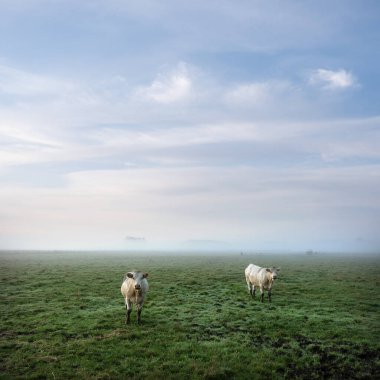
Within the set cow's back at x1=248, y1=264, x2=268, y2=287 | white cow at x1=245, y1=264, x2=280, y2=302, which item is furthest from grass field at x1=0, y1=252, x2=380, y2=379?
cow's back at x1=248, y1=264, x2=268, y2=287

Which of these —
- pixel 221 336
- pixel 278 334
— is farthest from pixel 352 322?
pixel 221 336

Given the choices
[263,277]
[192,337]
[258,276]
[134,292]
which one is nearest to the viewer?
[192,337]

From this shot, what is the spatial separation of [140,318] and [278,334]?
7.41 metres

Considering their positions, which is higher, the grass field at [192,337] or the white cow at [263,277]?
the white cow at [263,277]

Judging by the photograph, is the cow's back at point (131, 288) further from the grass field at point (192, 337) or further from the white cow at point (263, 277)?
the white cow at point (263, 277)

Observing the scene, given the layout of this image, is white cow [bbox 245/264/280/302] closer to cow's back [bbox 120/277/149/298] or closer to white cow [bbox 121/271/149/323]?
cow's back [bbox 120/277/149/298]

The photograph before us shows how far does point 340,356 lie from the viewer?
13.2 metres

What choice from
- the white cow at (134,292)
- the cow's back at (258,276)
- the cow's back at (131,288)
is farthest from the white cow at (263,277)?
the white cow at (134,292)

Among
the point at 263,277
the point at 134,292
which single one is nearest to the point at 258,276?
the point at 263,277

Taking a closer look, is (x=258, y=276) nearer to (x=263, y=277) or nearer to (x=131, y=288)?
(x=263, y=277)

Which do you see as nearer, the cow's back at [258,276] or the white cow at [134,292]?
the white cow at [134,292]

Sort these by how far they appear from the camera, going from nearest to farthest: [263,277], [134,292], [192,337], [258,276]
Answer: [192,337]
[134,292]
[263,277]
[258,276]

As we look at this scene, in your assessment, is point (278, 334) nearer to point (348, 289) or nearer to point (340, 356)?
point (340, 356)

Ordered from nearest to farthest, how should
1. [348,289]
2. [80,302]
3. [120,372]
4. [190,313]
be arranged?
[120,372], [190,313], [80,302], [348,289]
